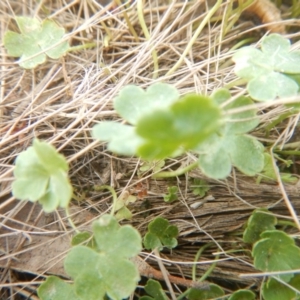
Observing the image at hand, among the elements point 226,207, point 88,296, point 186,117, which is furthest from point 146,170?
point 186,117

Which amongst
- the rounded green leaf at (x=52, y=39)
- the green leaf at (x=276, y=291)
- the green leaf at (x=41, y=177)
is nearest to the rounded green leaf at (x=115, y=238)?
the green leaf at (x=41, y=177)

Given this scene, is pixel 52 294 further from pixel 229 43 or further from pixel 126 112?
pixel 229 43

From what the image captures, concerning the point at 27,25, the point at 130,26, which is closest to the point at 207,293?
the point at 130,26

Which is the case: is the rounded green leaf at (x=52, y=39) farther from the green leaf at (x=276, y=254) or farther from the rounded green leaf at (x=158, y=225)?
the green leaf at (x=276, y=254)

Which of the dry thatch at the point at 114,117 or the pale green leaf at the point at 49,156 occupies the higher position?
the pale green leaf at the point at 49,156

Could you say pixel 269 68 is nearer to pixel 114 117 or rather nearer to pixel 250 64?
pixel 250 64

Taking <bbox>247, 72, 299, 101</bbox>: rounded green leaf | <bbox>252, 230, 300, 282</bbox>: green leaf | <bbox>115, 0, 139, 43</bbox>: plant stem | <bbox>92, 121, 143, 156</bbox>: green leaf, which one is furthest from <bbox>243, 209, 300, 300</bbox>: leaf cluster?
<bbox>115, 0, 139, 43</bbox>: plant stem
